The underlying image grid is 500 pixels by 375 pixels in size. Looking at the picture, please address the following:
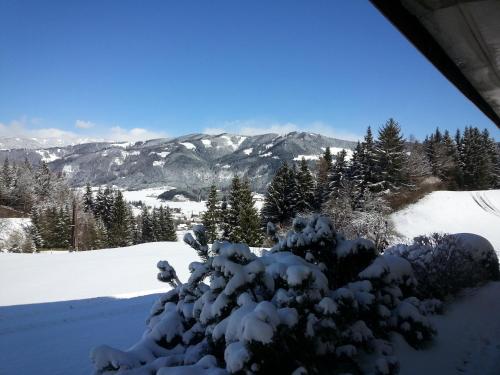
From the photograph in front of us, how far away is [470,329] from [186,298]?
4.22 meters

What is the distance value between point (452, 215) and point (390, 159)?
23.3 ft

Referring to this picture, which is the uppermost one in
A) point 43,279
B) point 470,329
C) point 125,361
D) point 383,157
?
point 383,157

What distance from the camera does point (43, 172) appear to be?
68.8 meters

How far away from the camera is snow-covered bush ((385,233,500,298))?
6.43 meters

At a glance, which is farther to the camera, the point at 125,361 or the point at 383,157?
the point at 383,157

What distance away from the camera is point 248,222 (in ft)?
112

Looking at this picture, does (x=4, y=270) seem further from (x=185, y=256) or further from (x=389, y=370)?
(x=389, y=370)

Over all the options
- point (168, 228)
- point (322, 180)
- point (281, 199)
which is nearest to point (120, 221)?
point (168, 228)

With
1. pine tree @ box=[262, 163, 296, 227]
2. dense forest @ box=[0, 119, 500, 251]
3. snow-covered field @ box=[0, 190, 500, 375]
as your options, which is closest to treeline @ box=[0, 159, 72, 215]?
dense forest @ box=[0, 119, 500, 251]

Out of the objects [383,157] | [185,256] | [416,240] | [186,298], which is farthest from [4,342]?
[383,157]

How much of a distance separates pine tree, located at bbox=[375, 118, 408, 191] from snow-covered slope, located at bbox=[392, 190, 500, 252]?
8.72 feet

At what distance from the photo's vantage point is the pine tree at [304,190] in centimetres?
3669

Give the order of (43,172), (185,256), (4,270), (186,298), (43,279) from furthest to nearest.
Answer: (43,172) → (185,256) → (4,270) → (43,279) → (186,298)

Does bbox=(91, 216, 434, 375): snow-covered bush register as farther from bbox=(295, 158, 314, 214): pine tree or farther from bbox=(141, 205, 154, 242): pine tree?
bbox=(141, 205, 154, 242): pine tree
